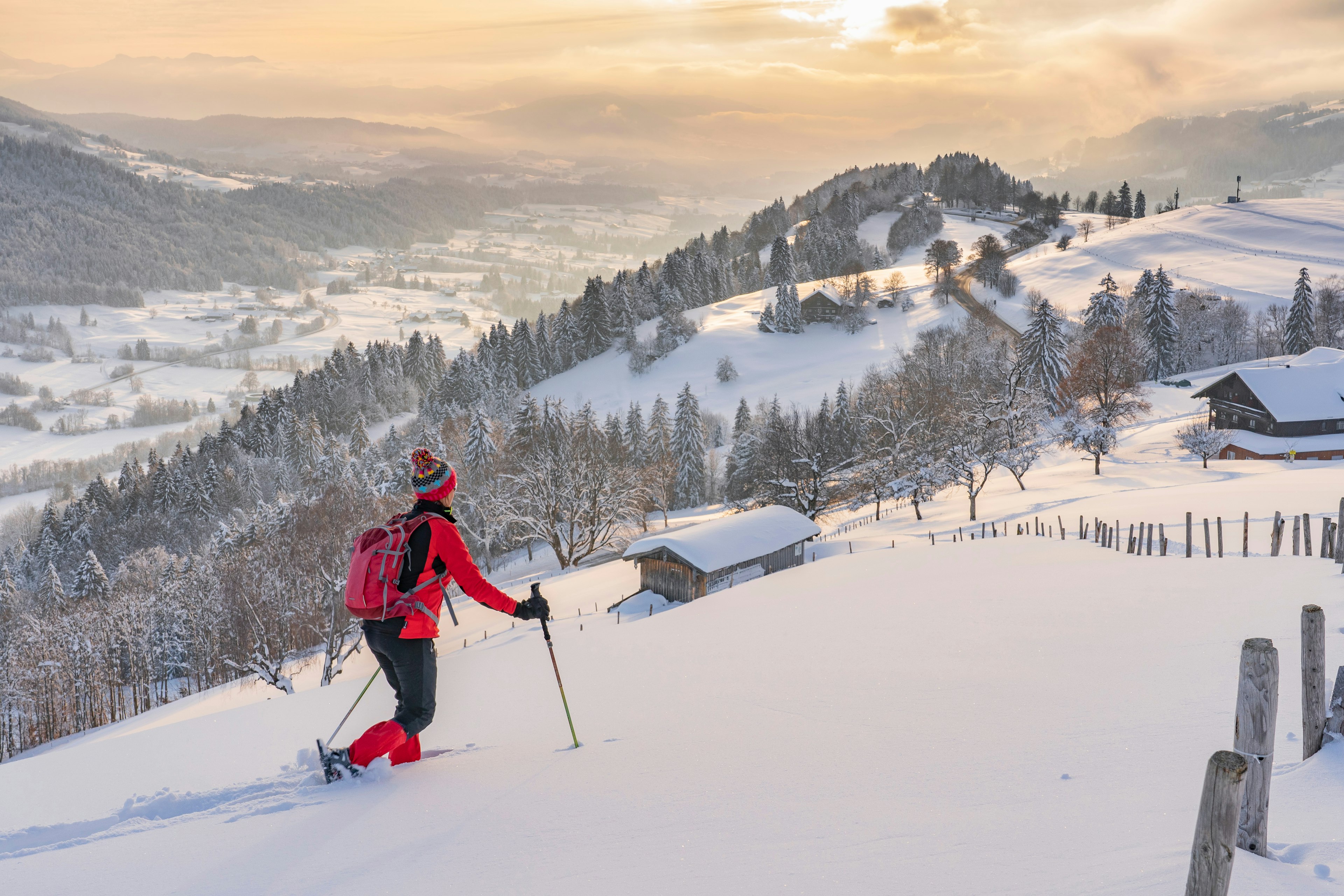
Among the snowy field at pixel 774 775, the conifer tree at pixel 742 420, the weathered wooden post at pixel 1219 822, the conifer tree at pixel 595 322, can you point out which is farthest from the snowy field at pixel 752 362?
the weathered wooden post at pixel 1219 822

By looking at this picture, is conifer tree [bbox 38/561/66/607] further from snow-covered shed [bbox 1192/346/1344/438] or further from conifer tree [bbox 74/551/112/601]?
snow-covered shed [bbox 1192/346/1344/438]

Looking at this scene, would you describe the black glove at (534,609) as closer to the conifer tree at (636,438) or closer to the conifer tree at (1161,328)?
the conifer tree at (636,438)

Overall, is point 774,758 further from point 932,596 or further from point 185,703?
point 185,703

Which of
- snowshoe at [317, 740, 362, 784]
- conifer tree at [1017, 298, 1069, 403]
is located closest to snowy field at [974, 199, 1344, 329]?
conifer tree at [1017, 298, 1069, 403]

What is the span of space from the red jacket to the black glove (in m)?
0.12

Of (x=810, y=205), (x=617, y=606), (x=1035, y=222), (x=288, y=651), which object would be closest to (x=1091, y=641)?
(x=617, y=606)

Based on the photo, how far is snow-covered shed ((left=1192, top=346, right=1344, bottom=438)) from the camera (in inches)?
1789

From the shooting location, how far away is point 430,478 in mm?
5418

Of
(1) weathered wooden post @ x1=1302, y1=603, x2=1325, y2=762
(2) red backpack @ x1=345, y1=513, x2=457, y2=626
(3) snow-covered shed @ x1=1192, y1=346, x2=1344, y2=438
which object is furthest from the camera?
(3) snow-covered shed @ x1=1192, y1=346, x2=1344, y2=438

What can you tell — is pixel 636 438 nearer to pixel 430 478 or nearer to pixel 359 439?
pixel 359 439

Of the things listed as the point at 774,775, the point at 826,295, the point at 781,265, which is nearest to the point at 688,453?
the point at 826,295

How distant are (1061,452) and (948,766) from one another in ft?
185

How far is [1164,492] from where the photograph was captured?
3009cm

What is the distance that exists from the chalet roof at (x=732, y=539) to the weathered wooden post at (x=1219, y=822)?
22.4 meters
